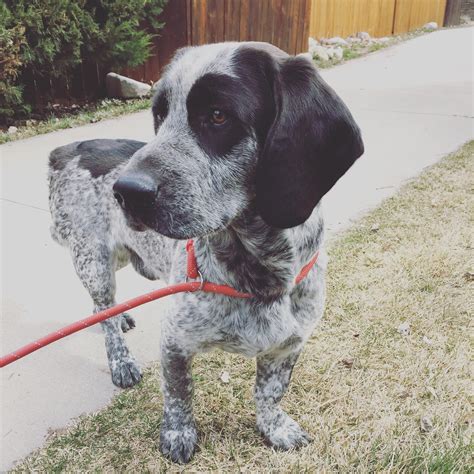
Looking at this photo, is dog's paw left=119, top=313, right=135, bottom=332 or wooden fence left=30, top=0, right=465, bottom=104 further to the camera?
wooden fence left=30, top=0, right=465, bottom=104

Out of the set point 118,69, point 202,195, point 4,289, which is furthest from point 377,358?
point 118,69

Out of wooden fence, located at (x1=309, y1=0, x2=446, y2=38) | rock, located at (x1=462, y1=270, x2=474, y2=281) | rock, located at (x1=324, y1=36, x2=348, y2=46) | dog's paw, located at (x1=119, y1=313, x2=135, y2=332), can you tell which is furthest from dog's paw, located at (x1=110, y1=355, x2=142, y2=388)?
rock, located at (x1=324, y1=36, x2=348, y2=46)

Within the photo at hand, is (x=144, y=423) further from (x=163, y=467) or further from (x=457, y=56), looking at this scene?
(x=457, y=56)

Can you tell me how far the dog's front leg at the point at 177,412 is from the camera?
2.24 metres

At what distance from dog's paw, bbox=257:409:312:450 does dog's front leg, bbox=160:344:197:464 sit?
309 mm

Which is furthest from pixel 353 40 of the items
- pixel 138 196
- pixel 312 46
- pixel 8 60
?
pixel 138 196

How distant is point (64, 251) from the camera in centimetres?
403

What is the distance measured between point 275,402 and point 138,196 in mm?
1189

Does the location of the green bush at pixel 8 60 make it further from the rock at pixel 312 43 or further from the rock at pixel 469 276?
the rock at pixel 312 43

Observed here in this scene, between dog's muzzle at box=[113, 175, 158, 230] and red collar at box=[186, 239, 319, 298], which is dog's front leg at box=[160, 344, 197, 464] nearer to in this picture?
red collar at box=[186, 239, 319, 298]

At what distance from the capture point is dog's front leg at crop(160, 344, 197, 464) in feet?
7.36

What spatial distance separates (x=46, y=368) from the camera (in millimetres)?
2846

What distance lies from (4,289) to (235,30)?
7145 mm

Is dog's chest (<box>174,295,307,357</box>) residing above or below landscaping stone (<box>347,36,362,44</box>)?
above
